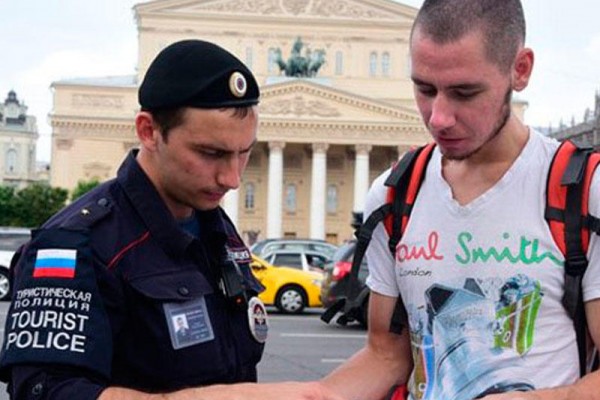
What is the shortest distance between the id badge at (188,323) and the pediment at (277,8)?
243 ft

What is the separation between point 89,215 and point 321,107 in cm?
6465

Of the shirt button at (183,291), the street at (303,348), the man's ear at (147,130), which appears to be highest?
the man's ear at (147,130)

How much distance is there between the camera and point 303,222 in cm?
7106

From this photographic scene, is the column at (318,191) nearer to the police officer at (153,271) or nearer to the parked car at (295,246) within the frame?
the parked car at (295,246)

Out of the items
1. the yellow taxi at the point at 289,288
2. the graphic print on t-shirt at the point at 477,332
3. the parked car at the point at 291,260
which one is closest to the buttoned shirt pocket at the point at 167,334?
the graphic print on t-shirt at the point at 477,332

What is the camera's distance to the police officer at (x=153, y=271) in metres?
1.99

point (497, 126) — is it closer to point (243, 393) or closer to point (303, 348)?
point (243, 393)

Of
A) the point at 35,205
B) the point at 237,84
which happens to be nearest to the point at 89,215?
the point at 237,84

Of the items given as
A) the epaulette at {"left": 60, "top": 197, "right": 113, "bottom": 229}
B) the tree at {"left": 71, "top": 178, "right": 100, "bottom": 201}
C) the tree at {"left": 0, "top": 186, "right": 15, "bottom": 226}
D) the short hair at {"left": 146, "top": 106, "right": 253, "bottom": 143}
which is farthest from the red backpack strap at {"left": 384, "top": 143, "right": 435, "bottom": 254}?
the tree at {"left": 0, "top": 186, "right": 15, "bottom": 226}

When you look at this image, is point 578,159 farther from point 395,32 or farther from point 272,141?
point 395,32

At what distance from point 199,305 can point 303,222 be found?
68828mm

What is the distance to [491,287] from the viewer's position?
2.34 meters

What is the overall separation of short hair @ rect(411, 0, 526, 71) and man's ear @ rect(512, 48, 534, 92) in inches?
0.7

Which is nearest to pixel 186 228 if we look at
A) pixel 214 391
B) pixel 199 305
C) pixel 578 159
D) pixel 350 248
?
pixel 199 305
